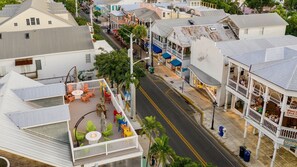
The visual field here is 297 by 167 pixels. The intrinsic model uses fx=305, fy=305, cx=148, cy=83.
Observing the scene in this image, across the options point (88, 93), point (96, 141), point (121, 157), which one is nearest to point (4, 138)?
point (96, 141)

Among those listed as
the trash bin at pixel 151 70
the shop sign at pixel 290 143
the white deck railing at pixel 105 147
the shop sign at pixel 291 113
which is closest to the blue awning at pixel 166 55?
the trash bin at pixel 151 70

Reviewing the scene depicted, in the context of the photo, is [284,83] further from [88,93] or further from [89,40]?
[89,40]

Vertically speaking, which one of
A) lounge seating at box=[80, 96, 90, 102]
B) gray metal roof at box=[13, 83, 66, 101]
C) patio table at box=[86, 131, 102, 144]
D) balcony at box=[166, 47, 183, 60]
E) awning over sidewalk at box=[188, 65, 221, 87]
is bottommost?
awning over sidewalk at box=[188, 65, 221, 87]

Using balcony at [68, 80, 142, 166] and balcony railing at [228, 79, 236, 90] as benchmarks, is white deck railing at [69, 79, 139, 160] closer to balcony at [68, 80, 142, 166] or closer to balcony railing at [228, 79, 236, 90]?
balcony at [68, 80, 142, 166]

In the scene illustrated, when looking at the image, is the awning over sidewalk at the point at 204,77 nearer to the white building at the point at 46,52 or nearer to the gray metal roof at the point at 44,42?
the white building at the point at 46,52

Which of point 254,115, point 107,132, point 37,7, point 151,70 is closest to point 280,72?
point 254,115

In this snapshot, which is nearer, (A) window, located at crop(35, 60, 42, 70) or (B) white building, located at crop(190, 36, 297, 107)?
(B) white building, located at crop(190, 36, 297, 107)

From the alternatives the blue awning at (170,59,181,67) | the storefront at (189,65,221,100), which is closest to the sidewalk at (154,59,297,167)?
the storefront at (189,65,221,100)

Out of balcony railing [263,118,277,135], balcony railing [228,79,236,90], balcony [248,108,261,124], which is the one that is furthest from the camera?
balcony railing [228,79,236,90]
